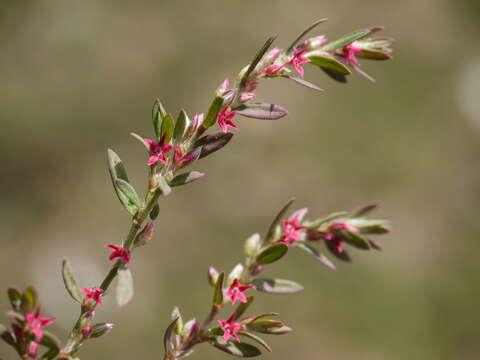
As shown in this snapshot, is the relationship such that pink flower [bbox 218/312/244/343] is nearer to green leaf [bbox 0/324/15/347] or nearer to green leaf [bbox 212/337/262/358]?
green leaf [bbox 212/337/262/358]

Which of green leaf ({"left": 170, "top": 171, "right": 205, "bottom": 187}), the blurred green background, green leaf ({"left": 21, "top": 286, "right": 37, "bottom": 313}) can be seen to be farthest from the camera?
the blurred green background

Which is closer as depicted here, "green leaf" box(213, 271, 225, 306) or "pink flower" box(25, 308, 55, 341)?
"pink flower" box(25, 308, 55, 341)

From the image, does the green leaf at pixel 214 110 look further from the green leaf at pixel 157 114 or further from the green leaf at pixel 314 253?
the green leaf at pixel 314 253

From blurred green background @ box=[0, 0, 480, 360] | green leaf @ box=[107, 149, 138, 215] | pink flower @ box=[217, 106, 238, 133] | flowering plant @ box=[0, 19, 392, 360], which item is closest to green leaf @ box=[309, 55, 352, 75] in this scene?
flowering plant @ box=[0, 19, 392, 360]

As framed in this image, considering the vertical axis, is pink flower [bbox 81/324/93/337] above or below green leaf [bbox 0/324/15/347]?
below

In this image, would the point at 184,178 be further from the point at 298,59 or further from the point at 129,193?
the point at 298,59

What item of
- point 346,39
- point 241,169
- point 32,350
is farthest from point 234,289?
point 241,169

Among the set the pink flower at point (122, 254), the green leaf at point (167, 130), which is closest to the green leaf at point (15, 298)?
the pink flower at point (122, 254)
